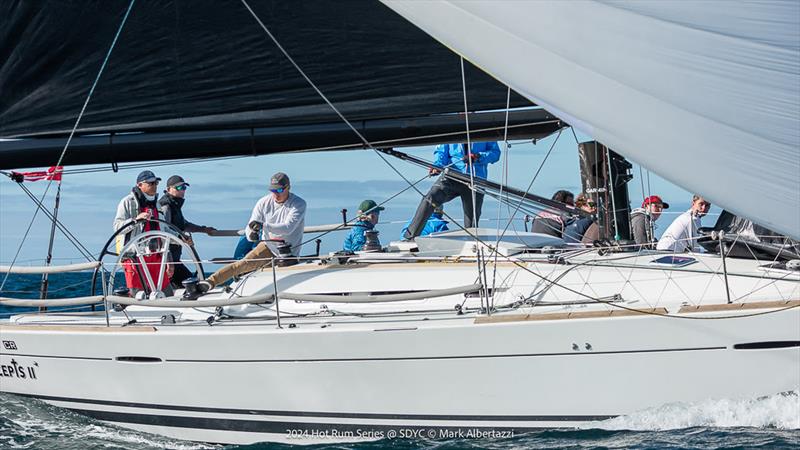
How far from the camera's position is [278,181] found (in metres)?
7.76

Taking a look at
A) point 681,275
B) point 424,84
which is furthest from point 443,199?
point 681,275

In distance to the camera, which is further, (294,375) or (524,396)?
(294,375)

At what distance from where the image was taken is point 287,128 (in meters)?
7.48

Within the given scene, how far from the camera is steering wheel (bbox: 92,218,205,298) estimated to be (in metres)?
7.41

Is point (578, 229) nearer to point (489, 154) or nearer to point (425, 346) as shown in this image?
point (489, 154)

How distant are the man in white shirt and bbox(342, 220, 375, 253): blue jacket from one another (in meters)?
2.78

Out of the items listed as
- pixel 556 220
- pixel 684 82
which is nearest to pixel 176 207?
pixel 556 220

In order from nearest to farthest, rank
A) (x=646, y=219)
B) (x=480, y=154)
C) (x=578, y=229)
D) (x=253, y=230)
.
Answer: (x=253, y=230) → (x=646, y=219) → (x=578, y=229) → (x=480, y=154)

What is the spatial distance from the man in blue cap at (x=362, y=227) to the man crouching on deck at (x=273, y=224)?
0.91 meters

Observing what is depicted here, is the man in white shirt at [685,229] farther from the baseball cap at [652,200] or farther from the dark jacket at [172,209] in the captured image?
the dark jacket at [172,209]

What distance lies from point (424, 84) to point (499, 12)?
11.6 feet

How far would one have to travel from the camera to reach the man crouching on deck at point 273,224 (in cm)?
768

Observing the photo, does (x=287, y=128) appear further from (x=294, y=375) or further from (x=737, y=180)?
(x=737, y=180)

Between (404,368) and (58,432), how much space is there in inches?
104
